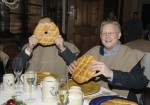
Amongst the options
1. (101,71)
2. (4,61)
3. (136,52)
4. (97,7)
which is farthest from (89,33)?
(101,71)

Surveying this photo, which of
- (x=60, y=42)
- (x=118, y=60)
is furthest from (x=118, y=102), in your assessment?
(x=60, y=42)

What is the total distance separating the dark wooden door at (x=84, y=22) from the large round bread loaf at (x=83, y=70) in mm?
3760

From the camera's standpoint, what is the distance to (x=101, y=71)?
165 cm

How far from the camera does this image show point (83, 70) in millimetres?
1754

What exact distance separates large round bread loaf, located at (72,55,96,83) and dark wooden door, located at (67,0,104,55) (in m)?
3.76

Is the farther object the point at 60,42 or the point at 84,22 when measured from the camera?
the point at 84,22

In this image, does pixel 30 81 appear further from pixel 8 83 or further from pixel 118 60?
pixel 118 60

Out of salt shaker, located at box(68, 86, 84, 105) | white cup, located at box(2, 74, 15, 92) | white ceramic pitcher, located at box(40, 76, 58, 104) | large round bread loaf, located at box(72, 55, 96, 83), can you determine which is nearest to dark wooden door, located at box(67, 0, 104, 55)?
large round bread loaf, located at box(72, 55, 96, 83)

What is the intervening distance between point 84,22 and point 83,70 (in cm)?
412

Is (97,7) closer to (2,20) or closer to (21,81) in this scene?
(2,20)

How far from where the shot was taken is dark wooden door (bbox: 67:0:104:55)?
5.56 meters

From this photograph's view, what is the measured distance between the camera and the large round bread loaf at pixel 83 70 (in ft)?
5.58

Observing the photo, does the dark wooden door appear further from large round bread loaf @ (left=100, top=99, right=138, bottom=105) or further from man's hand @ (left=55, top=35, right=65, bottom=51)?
large round bread loaf @ (left=100, top=99, right=138, bottom=105)

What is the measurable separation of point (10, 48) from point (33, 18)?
1035 mm
